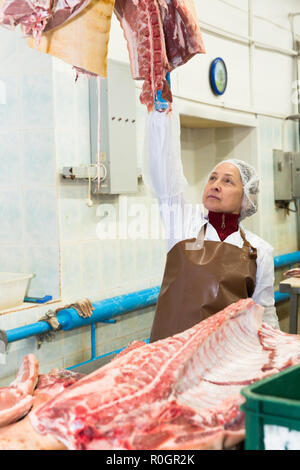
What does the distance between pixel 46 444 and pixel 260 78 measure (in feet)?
19.1

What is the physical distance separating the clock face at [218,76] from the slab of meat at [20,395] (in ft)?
14.0

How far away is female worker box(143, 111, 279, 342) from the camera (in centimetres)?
272

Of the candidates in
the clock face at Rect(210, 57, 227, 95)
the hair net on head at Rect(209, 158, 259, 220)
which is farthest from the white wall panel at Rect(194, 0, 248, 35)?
the hair net on head at Rect(209, 158, 259, 220)

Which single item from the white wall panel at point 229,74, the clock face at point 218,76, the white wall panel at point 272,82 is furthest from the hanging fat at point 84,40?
the white wall panel at point 272,82

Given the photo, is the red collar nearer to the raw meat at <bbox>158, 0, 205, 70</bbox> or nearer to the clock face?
the raw meat at <bbox>158, 0, 205, 70</bbox>

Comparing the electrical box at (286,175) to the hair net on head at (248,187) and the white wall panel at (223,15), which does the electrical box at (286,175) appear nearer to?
the white wall panel at (223,15)

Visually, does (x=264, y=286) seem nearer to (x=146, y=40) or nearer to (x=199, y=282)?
(x=199, y=282)

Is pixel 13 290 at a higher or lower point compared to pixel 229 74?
lower

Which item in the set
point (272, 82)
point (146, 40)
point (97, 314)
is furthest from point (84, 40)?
point (272, 82)

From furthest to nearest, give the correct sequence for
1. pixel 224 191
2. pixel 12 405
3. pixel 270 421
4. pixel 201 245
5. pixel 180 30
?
pixel 224 191 → pixel 201 245 → pixel 180 30 → pixel 12 405 → pixel 270 421

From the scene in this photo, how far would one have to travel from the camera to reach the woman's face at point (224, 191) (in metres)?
2.97

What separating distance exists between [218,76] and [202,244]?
133 inches

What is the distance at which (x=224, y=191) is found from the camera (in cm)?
300

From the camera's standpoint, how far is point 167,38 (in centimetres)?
249
